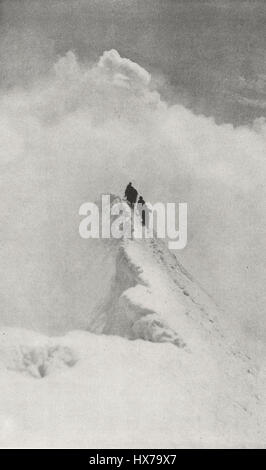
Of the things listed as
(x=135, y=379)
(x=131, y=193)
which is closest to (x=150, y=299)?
(x=135, y=379)

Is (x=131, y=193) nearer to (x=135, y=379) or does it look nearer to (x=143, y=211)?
(x=143, y=211)

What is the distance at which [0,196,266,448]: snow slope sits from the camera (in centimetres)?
2356

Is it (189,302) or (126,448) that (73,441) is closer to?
(126,448)

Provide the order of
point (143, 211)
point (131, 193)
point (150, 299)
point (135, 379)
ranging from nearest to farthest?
point (135, 379) → point (150, 299) → point (143, 211) → point (131, 193)

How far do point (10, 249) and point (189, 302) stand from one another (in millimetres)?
12501

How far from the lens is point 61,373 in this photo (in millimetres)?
25578

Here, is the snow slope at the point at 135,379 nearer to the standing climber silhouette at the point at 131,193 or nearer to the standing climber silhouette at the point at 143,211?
the standing climber silhouette at the point at 143,211

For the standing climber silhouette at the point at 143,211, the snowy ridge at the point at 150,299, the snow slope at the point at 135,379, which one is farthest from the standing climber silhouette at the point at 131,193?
the snow slope at the point at 135,379

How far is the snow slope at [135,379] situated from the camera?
23.6m

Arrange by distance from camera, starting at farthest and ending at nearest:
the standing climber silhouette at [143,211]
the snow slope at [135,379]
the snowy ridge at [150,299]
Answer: the standing climber silhouette at [143,211] → the snowy ridge at [150,299] → the snow slope at [135,379]

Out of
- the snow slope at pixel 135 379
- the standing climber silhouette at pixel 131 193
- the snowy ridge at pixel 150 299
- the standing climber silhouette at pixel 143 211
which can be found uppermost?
the standing climber silhouette at pixel 131 193

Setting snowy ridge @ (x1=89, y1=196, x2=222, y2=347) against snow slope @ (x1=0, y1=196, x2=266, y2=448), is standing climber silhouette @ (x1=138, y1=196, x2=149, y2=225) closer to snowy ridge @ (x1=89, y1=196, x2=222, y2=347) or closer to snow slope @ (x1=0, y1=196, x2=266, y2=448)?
snowy ridge @ (x1=89, y1=196, x2=222, y2=347)

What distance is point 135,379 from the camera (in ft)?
84.6

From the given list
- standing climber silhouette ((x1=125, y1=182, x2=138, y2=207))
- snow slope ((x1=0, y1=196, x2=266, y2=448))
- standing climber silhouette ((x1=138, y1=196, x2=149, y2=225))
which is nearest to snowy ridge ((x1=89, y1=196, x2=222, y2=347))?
snow slope ((x1=0, y1=196, x2=266, y2=448))
